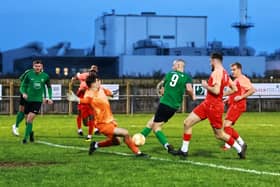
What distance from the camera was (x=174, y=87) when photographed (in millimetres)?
14805

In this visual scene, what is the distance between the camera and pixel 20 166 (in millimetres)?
12758

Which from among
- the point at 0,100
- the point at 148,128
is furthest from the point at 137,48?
the point at 148,128

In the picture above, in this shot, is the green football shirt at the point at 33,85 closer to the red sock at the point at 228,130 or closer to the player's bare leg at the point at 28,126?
the player's bare leg at the point at 28,126

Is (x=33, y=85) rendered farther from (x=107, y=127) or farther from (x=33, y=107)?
(x=107, y=127)

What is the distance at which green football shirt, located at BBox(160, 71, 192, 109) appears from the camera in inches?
581

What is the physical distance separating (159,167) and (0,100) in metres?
32.8

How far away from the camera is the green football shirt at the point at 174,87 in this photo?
1475cm

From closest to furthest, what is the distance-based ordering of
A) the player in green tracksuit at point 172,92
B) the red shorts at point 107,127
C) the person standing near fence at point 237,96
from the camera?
the red shorts at point 107,127 < the player in green tracksuit at point 172,92 < the person standing near fence at point 237,96

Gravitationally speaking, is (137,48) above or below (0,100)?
above

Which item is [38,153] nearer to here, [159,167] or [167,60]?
[159,167]

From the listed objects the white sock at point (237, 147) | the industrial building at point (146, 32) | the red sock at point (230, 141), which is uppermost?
the industrial building at point (146, 32)

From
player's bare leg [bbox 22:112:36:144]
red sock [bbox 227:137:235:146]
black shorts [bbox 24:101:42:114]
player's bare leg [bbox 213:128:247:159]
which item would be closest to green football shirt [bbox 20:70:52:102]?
black shorts [bbox 24:101:42:114]

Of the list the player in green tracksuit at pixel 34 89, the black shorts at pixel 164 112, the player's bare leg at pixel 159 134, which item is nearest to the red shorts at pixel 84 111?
the player in green tracksuit at pixel 34 89

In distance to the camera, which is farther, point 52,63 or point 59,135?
point 52,63
